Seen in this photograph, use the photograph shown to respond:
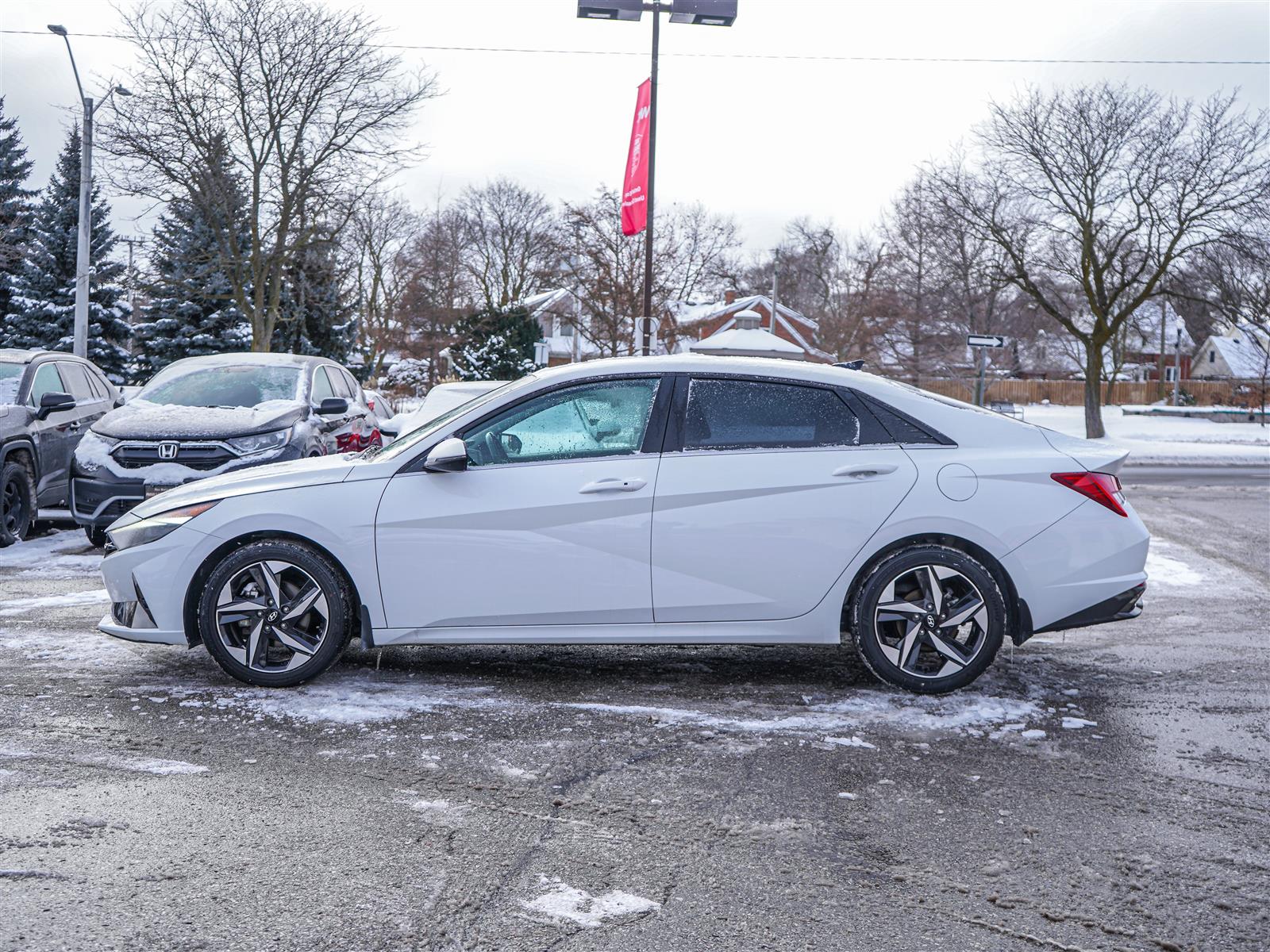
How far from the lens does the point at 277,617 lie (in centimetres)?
540

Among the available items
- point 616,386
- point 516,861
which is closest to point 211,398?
point 616,386

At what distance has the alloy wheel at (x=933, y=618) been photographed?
5.40 metres

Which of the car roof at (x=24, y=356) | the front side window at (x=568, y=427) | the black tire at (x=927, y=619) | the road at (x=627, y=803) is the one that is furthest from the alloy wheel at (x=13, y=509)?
the black tire at (x=927, y=619)

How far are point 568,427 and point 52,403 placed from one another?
6.77 meters

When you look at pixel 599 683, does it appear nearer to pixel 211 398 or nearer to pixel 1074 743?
pixel 1074 743

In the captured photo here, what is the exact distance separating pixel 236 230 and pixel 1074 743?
1173 inches

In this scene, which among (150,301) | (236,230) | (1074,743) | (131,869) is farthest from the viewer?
(150,301)

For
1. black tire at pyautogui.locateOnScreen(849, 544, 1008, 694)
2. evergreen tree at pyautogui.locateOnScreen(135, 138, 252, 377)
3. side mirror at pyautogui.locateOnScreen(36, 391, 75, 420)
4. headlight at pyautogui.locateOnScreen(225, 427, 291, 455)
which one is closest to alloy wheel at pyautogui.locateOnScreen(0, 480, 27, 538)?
side mirror at pyautogui.locateOnScreen(36, 391, 75, 420)

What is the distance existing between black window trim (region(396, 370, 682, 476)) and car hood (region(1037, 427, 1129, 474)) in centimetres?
181

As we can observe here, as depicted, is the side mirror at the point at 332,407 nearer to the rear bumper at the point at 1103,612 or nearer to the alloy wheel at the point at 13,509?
the alloy wheel at the point at 13,509

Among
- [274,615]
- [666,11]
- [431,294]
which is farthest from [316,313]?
[274,615]

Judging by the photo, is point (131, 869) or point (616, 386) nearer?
point (131, 869)

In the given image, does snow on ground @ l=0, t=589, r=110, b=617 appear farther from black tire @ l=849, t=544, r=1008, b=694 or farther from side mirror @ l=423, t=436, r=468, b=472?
black tire @ l=849, t=544, r=1008, b=694

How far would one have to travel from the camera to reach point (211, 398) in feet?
34.6
